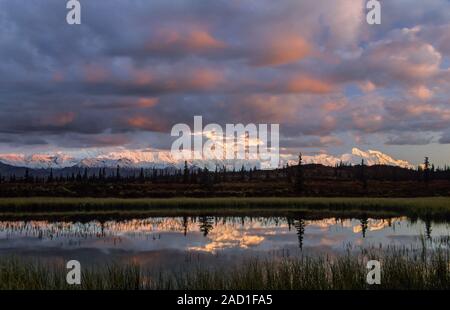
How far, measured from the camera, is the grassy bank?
5191 cm

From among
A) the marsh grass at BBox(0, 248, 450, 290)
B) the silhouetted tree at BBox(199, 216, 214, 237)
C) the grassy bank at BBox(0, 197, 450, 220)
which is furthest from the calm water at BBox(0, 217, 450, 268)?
the grassy bank at BBox(0, 197, 450, 220)

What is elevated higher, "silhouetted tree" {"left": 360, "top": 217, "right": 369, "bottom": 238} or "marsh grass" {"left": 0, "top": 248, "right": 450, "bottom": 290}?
"marsh grass" {"left": 0, "top": 248, "right": 450, "bottom": 290}

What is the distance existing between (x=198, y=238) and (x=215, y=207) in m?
28.8

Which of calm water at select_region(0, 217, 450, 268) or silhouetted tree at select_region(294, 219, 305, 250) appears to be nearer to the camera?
calm water at select_region(0, 217, 450, 268)

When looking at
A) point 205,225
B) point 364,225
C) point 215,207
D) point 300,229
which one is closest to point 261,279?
point 300,229

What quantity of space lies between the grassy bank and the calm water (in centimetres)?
812

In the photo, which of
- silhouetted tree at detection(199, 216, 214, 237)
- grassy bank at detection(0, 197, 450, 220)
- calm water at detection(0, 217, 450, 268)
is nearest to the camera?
calm water at detection(0, 217, 450, 268)

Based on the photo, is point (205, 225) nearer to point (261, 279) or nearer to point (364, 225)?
point (364, 225)

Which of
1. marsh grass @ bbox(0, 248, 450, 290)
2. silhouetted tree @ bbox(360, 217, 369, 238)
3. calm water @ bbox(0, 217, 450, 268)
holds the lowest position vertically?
silhouetted tree @ bbox(360, 217, 369, 238)

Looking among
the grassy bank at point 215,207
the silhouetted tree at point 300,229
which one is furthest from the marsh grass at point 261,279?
the grassy bank at point 215,207

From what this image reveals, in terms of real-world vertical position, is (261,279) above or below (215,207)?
above

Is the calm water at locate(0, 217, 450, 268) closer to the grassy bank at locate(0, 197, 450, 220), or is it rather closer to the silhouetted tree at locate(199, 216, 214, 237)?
the silhouetted tree at locate(199, 216, 214, 237)

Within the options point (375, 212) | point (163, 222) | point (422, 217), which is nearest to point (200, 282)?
point (163, 222)

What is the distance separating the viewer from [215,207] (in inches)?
2378
